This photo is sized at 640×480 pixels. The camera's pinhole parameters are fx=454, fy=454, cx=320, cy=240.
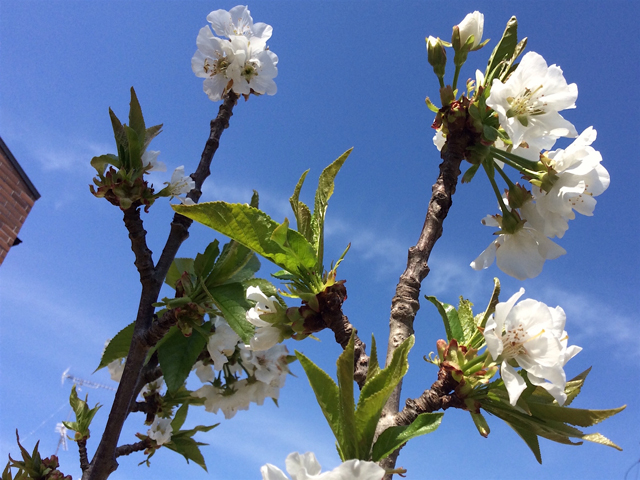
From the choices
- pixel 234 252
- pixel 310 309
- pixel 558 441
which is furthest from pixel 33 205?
pixel 558 441

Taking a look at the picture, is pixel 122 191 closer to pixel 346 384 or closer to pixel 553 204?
pixel 346 384

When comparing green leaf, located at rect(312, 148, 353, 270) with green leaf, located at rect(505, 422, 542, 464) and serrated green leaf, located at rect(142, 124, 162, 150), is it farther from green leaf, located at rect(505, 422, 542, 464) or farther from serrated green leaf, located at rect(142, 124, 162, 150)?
serrated green leaf, located at rect(142, 124, 162, 150)

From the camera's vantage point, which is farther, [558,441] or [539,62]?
[539,62]

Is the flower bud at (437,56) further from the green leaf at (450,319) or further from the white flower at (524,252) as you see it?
the green leaf at (450,319)

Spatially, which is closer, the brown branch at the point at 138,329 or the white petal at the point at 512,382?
the white petal at the point at 512,382

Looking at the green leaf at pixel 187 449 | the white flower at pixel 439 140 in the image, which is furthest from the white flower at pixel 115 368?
the white flower at pixel 439 140

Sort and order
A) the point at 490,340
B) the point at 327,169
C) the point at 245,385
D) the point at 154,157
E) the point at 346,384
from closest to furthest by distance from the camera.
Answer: the point at 346,384, the point at 490,340, the point at 327,169, the point at 154,157, the point at 245,385

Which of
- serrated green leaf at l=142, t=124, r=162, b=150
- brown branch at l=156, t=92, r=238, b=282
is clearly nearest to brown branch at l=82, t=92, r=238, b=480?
brown branch at l=156, t=92, r=238, b=282
